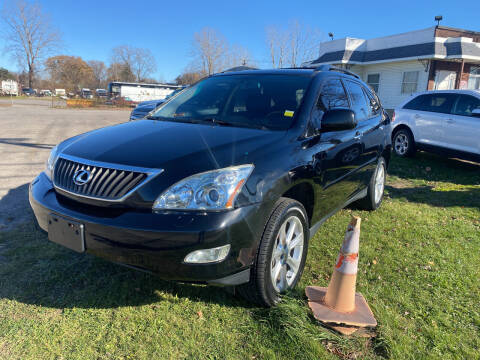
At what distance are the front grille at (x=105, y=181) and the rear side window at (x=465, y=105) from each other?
7708 mm

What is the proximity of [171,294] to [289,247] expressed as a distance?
1004 mm

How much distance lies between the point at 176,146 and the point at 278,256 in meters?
1.08

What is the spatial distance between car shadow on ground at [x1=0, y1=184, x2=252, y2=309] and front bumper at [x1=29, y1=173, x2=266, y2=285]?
1.76 feet

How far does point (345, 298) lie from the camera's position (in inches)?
101

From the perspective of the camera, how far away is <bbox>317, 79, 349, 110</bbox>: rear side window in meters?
3.28

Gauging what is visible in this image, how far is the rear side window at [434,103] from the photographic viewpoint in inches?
314

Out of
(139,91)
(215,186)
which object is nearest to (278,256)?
(215,186)

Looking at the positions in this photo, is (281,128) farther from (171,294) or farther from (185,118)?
(171,294)

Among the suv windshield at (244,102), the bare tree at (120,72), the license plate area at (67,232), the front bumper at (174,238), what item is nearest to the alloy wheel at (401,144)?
the suv windshield at (244,102)

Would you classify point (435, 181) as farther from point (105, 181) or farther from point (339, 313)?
point (105, 181)

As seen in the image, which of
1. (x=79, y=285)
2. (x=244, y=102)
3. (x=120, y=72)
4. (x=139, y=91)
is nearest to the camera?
(x=79, y=285)

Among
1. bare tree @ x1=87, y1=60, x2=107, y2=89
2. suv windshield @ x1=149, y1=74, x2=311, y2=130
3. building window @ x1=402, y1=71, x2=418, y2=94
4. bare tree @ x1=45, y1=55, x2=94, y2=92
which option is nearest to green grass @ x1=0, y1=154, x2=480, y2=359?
suv windshield @ x1=149, y1=74, x2=311, y2=130

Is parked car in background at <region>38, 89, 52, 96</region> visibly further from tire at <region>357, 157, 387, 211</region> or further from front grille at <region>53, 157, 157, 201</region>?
front grille at <region>53, 157, 157, 201</region>

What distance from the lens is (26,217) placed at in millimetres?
4113
